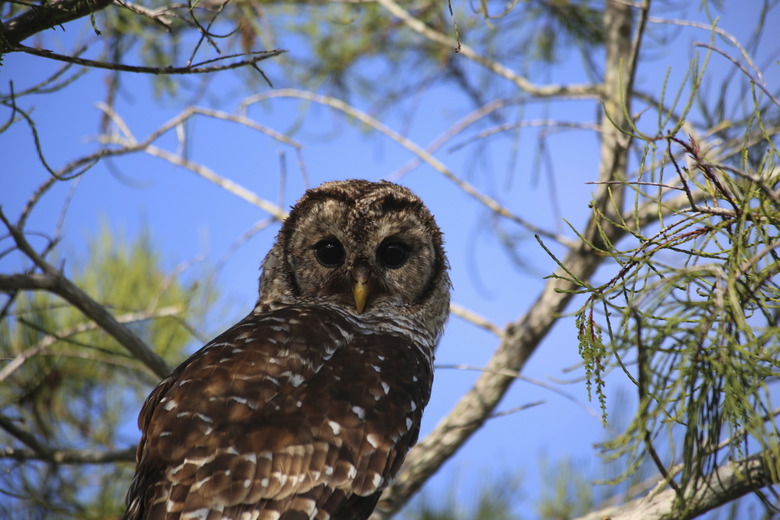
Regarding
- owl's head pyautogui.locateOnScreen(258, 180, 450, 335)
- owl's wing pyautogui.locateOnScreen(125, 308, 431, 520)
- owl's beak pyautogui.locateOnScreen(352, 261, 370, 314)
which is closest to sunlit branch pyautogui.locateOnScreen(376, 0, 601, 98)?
owl's head pyautogui.locateOnScreen(258, 180, 450, 335)

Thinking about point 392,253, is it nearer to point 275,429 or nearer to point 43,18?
point 275,429

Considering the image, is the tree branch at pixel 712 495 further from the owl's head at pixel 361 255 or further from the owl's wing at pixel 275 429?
the owl's head at pixel 361 255

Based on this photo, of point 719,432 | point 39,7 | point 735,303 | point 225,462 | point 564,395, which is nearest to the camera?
point 735,303

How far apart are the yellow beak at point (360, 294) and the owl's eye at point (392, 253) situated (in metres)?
0.19

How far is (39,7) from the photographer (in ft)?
6.95

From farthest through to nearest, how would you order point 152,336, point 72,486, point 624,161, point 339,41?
point 339,41 → point 152,336 → point 72,486 → point 624,161

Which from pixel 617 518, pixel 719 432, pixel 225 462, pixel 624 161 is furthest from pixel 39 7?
pixel 624 161

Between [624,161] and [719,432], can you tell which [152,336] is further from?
[719,432]

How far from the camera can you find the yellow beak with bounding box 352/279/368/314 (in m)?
3.19

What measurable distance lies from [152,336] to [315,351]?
2.92m

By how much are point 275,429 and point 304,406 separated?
0.43 ft

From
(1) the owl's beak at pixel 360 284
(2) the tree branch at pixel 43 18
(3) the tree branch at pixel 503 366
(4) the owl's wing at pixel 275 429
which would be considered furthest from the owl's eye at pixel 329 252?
(2) the tree branch at pixel 43 18

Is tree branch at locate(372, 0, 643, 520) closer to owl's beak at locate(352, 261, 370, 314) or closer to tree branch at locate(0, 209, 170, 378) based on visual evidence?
owl's beak at locate(352, 261, 370, 314)

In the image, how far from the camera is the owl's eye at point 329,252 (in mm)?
3355
